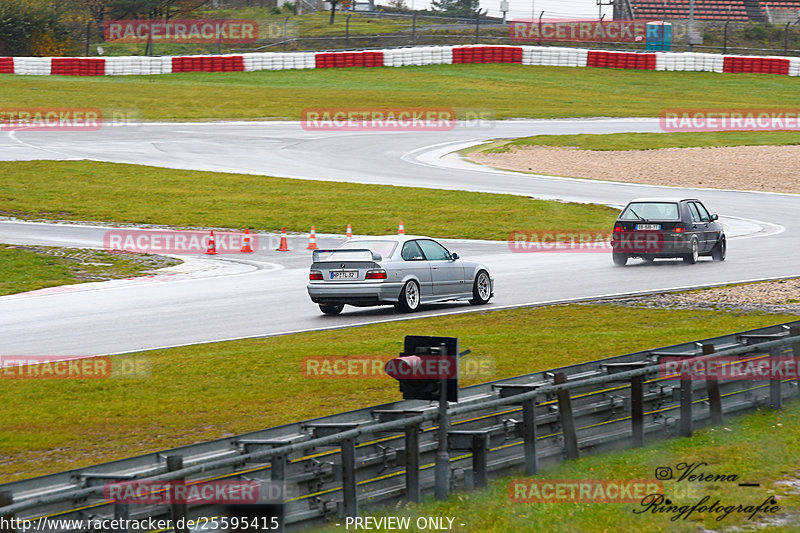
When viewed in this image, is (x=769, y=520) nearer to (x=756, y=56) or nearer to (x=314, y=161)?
(x=314, y=161)

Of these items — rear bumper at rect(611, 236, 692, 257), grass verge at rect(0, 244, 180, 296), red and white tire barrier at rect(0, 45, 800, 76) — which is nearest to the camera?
grass verge at rect(0, 244, 180, 296)

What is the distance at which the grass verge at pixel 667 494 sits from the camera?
732cm

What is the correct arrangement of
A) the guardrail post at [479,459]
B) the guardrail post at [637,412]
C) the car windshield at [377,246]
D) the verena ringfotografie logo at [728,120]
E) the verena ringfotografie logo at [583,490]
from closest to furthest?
1. the verena ringfotografie logo at [583,490]
2. the guardrail post at [479,459]
3. the guardrail post at [637,412]
4. the car windshield at [377,246]
5. the verena ringfotografie logo at [728,120]

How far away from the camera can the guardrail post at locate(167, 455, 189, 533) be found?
643cm

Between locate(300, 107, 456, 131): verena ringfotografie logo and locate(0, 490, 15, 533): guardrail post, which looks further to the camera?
locate(300, 107, 456, 131): verena ringfotografie logo

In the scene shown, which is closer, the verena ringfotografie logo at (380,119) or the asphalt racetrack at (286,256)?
the asphalt racetrack at (286,256)

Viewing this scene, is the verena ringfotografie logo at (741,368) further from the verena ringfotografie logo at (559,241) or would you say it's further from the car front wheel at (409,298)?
the verena ringfotografie logo at (559,241)

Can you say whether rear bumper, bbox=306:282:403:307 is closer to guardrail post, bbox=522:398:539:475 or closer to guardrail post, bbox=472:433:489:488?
guardrail post, bbox=522:398:539:475

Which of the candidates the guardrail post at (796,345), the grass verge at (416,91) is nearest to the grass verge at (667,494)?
the guardrail post at (796,345)

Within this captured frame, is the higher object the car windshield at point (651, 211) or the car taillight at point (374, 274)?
the car windshield at point (651, 211)

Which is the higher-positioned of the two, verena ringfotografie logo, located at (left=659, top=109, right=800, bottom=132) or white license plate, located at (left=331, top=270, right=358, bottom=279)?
verena ringfotografie logo, located at (left=659, top=109, right=800, bottom=132)

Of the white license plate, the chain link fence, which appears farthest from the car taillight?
the chain link fence

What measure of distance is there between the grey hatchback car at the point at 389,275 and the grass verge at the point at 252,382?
74 cm

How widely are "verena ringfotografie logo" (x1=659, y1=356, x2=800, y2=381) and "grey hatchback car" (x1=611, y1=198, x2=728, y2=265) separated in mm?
10867
